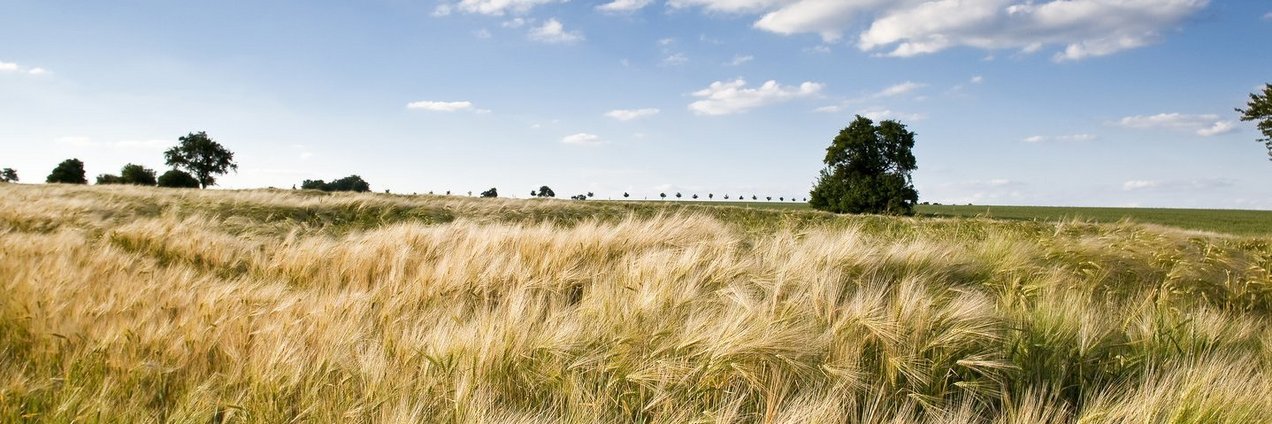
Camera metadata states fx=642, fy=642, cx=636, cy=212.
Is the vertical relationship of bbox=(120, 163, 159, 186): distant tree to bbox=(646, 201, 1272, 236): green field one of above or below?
above

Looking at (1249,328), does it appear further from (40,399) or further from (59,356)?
(59,356)

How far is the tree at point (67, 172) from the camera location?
53312 millimetres

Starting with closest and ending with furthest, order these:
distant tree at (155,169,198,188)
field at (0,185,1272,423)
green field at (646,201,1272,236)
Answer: field at (0,185,1272,423) → green field at (646,201,1272,236) → distant tree at (155,169,198,188)

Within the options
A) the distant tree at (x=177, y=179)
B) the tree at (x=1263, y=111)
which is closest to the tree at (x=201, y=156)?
the distant tree at (x=177, y=179)

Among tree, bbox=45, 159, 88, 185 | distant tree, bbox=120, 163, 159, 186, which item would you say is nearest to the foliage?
distant tree, bbox=120, 163, 159, 186

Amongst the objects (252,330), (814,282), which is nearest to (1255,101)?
(814,282)

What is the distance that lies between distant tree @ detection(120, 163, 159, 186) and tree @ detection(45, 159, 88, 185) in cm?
367

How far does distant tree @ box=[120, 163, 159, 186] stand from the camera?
174ft

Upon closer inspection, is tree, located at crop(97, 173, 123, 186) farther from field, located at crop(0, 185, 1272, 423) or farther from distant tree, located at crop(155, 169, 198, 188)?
field, located at crop(0, 185, 1272, 423)

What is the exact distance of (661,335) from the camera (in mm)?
2416

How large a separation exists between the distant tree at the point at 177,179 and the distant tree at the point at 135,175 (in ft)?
3.52

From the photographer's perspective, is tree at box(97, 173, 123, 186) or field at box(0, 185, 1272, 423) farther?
Result: tree at box(97, 173, 123, 186)

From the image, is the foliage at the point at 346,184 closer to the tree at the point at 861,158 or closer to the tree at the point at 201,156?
the tree at the point at 201,156

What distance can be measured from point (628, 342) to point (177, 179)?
2434 inches
